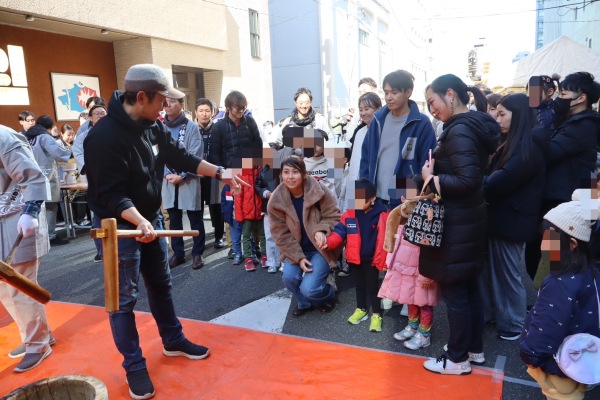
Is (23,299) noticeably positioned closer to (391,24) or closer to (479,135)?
(479,135)

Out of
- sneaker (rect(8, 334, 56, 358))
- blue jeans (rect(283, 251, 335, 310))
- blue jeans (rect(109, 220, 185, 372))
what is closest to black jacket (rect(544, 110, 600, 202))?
blue jeans (rect(283, 251, 335, 310))

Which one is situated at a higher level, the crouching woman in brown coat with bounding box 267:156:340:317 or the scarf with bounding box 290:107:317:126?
the scarf with bounding box 290:107:317:126

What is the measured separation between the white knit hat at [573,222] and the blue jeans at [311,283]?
2.02m

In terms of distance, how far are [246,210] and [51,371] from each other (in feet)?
7.83

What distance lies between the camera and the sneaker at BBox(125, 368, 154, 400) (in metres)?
2.65

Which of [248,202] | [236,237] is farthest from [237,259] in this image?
[248,202]

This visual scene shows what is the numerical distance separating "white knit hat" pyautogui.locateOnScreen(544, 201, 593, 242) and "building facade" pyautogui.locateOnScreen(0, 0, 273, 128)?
9.24 metres

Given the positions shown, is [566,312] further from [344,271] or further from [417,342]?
[344,271]

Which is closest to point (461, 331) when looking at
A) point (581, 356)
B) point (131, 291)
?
point (581, 356)

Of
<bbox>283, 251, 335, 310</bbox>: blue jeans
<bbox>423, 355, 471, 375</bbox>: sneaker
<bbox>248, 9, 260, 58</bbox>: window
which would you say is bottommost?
<bbox>423, 355, 471, 375</bbox>: sneaker

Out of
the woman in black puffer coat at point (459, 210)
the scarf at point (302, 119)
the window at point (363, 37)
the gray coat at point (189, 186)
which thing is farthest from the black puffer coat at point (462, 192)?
the window at point (363, 37)

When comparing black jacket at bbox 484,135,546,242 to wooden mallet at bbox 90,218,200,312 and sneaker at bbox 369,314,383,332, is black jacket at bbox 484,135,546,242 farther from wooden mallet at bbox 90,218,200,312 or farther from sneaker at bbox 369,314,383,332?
wooden mallet at bbox 90,218,200,312

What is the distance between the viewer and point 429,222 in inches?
102

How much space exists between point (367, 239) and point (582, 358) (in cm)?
171
